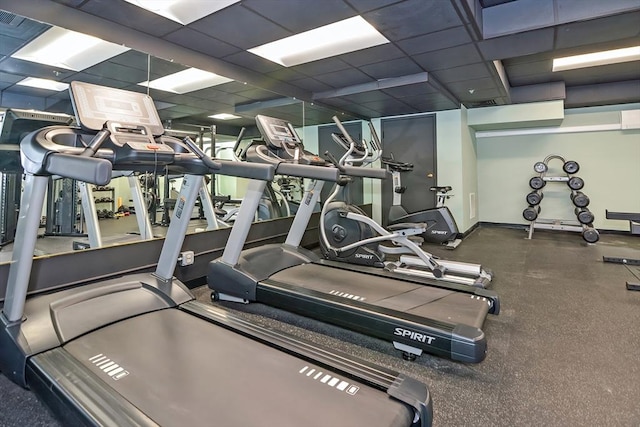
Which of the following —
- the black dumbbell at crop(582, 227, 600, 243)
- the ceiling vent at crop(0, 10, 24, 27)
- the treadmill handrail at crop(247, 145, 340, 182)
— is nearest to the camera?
the treadmill handrail at crop(247, 145, 340, 182)

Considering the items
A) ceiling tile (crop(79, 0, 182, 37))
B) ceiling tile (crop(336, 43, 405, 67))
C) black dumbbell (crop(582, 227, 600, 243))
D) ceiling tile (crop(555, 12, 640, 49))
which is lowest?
black dumbbell (crop(582, 227, 600, 243))

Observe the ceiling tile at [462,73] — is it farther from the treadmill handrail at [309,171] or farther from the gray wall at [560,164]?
the gray wall at [560,164]

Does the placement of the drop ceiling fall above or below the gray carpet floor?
above

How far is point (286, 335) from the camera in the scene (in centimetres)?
197

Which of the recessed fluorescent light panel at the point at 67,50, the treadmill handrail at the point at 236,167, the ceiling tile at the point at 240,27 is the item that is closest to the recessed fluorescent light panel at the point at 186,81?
the recessed fluorescent light panel at the point at 67,50

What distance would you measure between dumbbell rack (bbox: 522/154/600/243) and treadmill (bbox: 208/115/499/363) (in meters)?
4.43

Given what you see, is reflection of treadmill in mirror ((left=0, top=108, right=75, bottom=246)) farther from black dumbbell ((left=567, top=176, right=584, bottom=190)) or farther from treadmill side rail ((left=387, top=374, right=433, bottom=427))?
black dumbbell ((left=567, top=176, right=584, bottom=190))

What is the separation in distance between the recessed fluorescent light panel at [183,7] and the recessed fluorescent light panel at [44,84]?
903 mm

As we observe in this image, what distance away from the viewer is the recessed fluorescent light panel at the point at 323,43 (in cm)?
345

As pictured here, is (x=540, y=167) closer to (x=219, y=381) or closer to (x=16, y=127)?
(x=219, y=381)

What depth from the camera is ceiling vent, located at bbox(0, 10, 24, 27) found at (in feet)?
7.91

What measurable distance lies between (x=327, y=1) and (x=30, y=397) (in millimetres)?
3325

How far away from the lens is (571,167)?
633 cm

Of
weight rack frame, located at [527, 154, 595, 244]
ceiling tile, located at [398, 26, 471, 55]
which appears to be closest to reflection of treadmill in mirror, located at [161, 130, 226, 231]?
ceiling tile, located at [398, 26, 471, 55]
